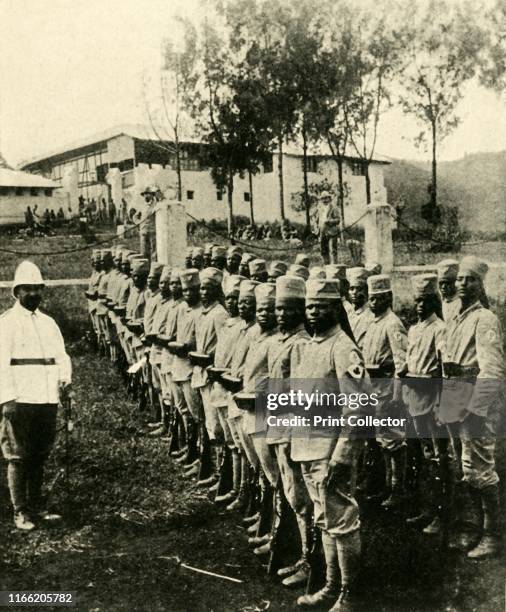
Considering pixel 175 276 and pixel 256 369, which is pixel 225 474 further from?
pixel 175 276

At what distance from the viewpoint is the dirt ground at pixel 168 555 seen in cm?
397

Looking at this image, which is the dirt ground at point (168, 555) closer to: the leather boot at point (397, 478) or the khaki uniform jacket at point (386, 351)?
the leather boot at point (397, 478)

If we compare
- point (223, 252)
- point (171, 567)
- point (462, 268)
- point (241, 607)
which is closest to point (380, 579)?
point (241, 607)

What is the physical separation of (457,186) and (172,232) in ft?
72.4

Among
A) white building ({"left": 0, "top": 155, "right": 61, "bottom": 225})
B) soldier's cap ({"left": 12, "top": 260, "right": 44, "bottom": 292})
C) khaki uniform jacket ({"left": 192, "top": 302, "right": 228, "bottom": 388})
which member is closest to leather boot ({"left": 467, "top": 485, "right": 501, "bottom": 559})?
khaki uniform jacket ({"left": 192, "top": 302, "right": 228, "bottom": 388})

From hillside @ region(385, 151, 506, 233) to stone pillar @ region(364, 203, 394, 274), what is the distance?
8.08ft

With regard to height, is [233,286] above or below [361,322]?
above

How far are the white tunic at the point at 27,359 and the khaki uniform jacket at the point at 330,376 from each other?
7.28 feet

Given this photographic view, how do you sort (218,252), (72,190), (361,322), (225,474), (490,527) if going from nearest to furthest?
1. (490,527)
2. (225,474)
3. (361,322)
4. (218,252)
5. (72,190)

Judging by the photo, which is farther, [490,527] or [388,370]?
[388,370]

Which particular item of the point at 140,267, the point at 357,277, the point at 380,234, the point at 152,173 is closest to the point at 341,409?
the point at 357,277

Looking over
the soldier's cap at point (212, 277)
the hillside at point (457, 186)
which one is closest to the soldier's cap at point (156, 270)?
the soldier's cap at point (212, 277)

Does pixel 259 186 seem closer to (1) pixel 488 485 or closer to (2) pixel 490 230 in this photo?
(2) pixel 490 230

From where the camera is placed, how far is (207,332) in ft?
19.3
